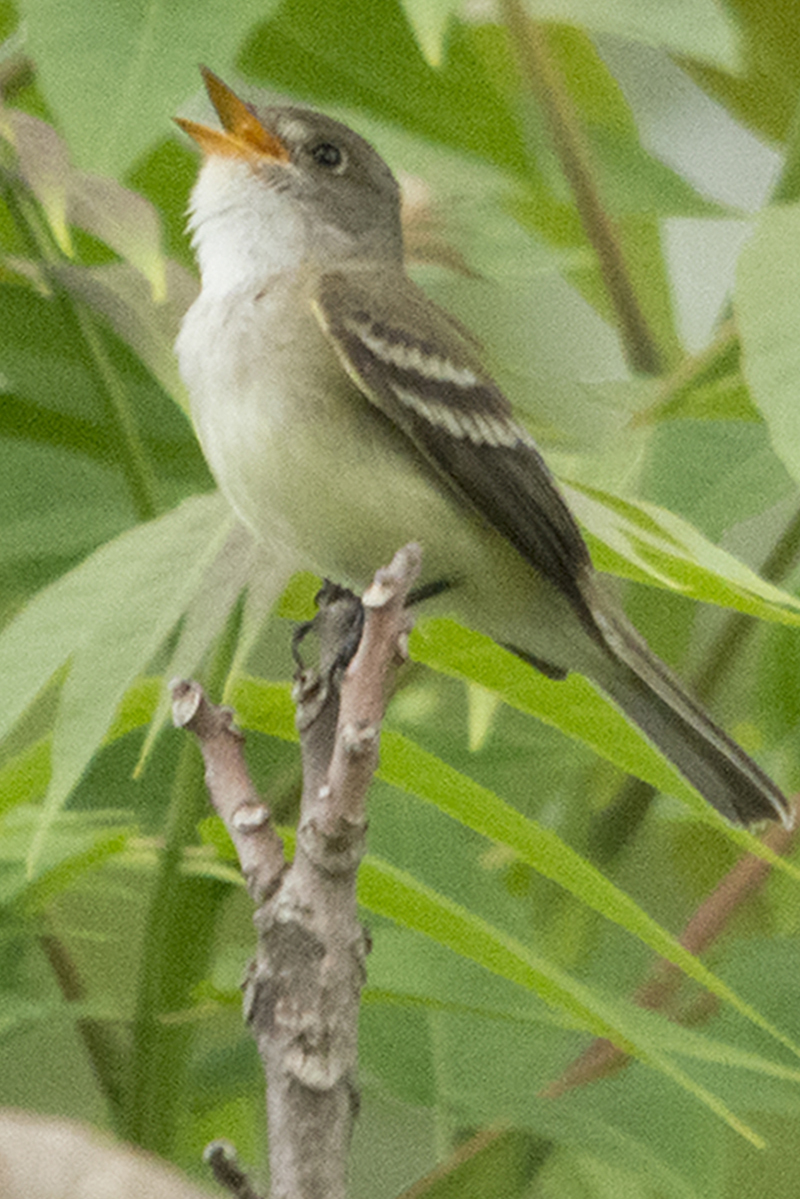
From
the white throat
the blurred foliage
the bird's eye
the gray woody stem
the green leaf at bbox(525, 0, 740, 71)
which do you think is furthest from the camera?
the bird's eye

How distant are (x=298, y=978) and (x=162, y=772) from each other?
0.62m

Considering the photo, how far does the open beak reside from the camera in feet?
3.40

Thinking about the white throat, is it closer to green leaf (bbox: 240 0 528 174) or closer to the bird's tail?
green leaf (bbox: 240 0 528 174)

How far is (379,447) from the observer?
0.99m

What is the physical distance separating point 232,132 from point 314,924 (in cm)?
67

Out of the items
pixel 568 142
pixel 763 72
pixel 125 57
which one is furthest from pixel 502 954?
pixel 763 72

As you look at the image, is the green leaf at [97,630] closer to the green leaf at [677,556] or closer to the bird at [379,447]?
the bird at [379,447]

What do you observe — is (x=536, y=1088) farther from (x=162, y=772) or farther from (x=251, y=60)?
(x=251, y=60)

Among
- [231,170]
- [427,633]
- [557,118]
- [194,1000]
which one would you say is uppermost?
[557,118]

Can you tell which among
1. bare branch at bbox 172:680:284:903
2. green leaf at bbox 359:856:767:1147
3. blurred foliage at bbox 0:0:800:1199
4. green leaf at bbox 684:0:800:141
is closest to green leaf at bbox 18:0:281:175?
blurred foliage at bbox 0:0:800:1199

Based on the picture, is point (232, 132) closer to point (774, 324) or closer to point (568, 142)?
point (568, 142)

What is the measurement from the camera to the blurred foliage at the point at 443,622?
0.80 metres

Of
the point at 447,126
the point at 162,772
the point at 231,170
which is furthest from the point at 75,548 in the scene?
the point at 447,126

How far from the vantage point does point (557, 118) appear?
1.13m
